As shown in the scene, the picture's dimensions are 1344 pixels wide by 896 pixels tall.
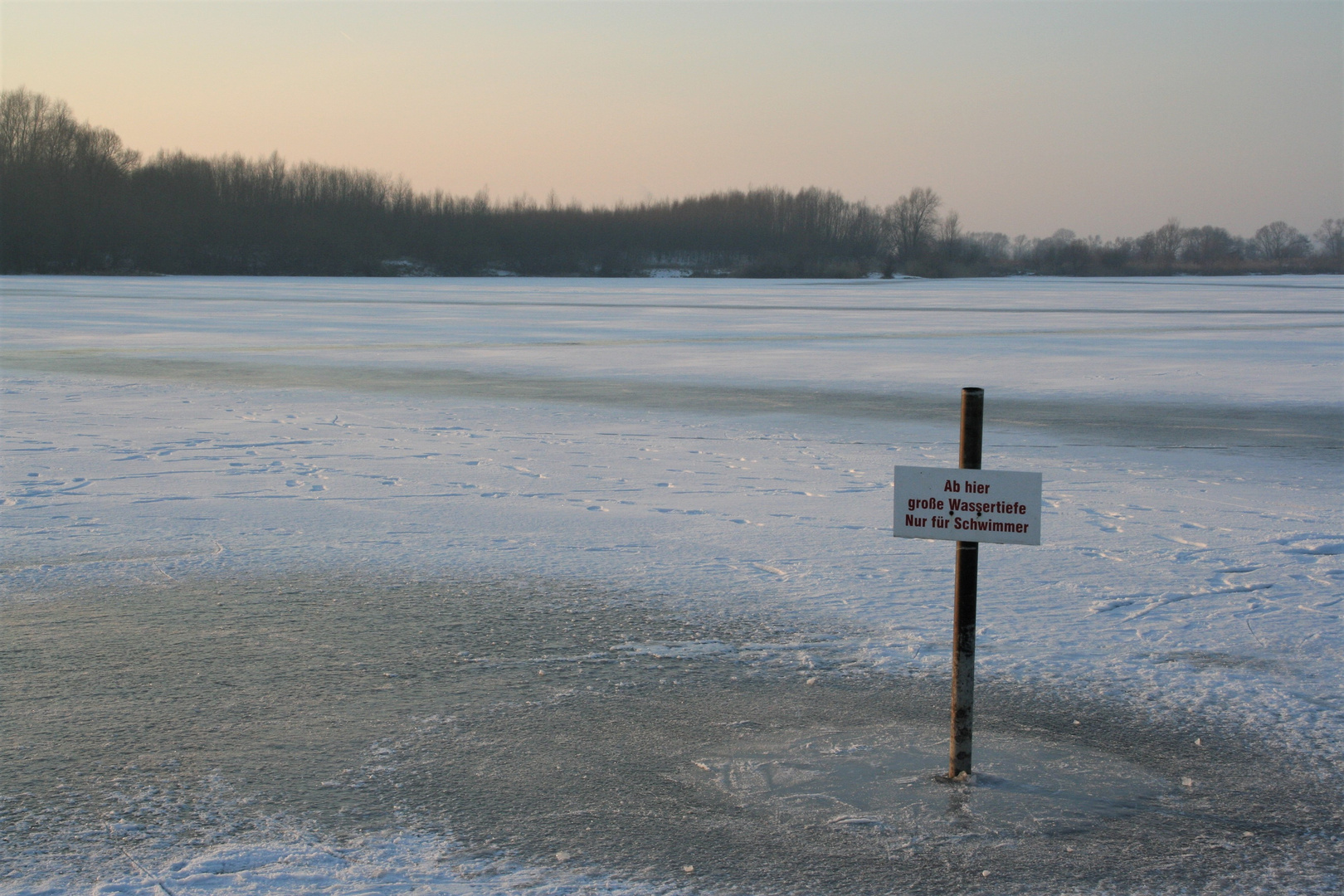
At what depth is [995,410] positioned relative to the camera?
12.1 metres

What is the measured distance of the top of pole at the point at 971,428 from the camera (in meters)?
3.33

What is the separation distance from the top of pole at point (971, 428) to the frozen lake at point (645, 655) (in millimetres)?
937

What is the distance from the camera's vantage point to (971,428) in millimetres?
3359

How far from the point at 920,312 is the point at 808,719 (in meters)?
31.5

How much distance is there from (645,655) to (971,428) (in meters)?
1.81

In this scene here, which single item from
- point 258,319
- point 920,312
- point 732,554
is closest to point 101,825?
point 732,554

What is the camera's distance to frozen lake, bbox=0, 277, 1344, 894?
310 centimetres

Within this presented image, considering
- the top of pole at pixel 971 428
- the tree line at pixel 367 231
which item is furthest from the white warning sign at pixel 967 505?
the tree line at pixel 367 231

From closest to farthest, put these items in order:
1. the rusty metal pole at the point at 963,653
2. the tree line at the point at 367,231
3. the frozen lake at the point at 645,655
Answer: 1. the frozen lake at the point at 645,655
2. the rusty metal pole at the point at 963,653
3. the tree line at the point at 367,231

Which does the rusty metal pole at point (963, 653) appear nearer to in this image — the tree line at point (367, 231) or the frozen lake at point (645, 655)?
the frozen lake at point (645, 655)

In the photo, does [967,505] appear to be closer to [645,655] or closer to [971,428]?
[971,428]

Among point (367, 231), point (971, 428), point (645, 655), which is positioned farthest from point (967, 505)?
point (367, 231)

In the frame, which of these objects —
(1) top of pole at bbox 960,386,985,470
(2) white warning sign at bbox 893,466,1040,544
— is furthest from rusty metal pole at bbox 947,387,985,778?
(2) white warning sign at bbox 893,466,1040,544

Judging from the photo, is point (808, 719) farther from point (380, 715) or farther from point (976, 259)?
point (976, 259)
